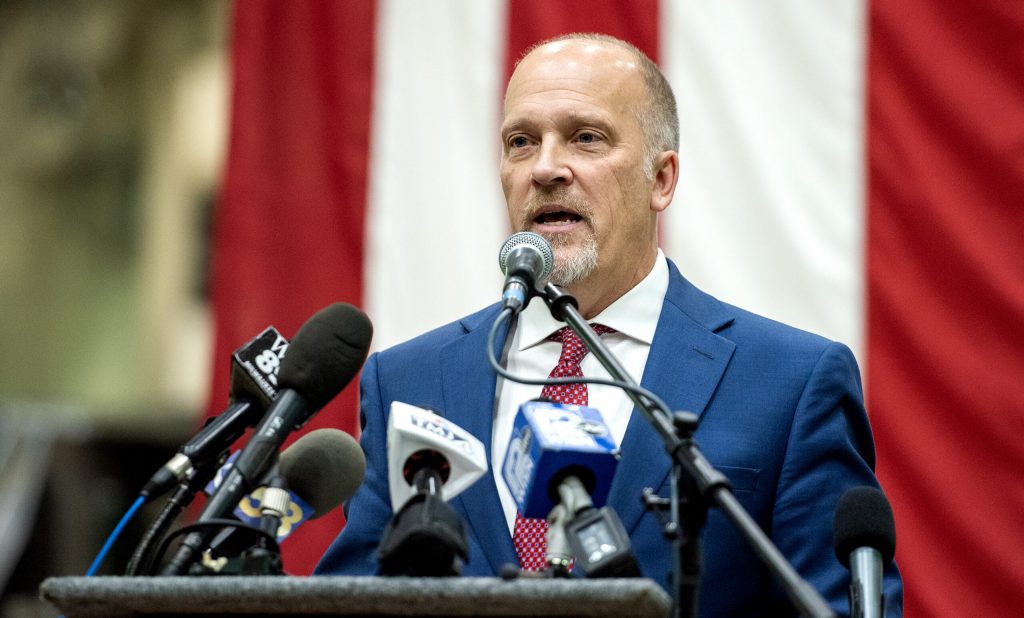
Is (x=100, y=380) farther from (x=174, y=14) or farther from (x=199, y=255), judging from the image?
(x=174, y=14)

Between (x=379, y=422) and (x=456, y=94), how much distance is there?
168 centimetres

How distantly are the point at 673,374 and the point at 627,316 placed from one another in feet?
0.91

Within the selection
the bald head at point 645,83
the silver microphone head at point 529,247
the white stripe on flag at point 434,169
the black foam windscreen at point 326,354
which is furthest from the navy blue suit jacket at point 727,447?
the white stripe on flag at point 434,169

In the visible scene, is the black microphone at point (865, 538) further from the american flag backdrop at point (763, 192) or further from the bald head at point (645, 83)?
the american flag backdrop at point (763, 192)

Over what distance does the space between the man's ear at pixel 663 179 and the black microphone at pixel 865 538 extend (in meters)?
1.21

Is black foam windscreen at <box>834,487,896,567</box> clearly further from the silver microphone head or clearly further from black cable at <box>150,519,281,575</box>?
black cable at <box>150,519,281,575</box>

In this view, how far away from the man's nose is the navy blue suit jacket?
1.14 ft

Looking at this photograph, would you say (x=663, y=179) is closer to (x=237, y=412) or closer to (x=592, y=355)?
(x=592, y=355)

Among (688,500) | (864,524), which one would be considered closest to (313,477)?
(688,500)

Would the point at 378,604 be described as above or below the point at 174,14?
below

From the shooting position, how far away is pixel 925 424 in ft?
11.5

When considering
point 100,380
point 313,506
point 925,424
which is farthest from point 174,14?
point 313,506

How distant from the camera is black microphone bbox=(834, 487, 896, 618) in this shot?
1.90m

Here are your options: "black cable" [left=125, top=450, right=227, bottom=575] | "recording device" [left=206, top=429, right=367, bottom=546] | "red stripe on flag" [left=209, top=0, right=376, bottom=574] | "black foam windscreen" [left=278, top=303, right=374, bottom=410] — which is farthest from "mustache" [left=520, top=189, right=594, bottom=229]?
"red stripe on flag" [left=209, top=0, right=376, bottom=574]
